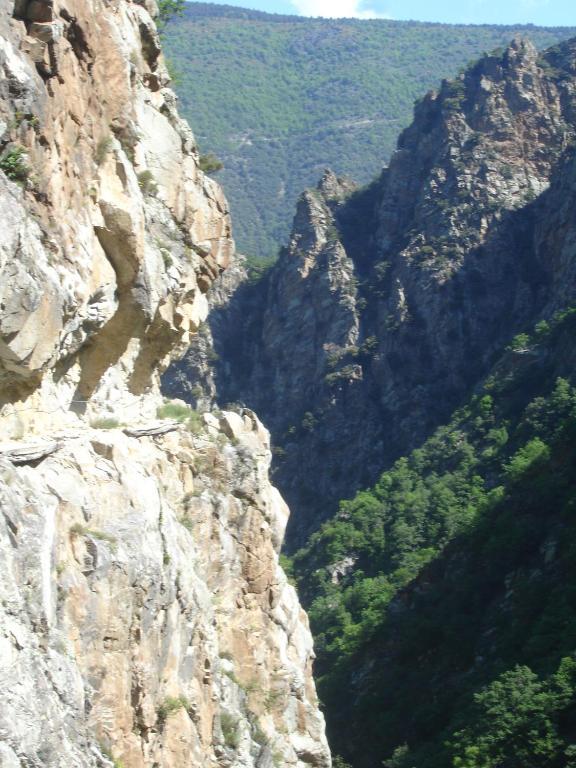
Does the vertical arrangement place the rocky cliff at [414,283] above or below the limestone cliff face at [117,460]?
above

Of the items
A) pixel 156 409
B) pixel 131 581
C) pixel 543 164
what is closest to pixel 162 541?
pixel 131 581

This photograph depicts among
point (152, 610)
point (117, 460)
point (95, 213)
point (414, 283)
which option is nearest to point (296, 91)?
point (414, 283)

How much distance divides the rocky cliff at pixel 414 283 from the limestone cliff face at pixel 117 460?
55.6 meters

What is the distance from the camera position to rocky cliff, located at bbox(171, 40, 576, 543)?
3396 inches

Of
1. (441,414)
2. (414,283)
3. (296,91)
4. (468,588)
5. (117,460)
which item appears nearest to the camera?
(117,460)

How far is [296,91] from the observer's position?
178125 millimetres

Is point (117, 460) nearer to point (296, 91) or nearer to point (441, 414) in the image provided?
point (441, 414)

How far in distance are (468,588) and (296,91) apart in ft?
445

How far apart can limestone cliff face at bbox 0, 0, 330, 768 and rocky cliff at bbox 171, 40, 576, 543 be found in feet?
182

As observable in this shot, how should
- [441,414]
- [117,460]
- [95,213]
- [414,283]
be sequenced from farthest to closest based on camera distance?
[414,283] < [441,414] < [95,213] < [117,460]

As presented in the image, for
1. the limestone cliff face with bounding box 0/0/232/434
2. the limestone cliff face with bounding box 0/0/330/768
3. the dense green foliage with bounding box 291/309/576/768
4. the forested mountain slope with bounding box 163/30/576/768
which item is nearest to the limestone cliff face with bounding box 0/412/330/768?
the limestone cliff face with bounding box 0/0/330/768

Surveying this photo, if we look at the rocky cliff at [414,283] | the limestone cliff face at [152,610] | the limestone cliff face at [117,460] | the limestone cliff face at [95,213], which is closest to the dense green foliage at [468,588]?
the rocky cliff at [414,283]

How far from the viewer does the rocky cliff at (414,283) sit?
86.2m

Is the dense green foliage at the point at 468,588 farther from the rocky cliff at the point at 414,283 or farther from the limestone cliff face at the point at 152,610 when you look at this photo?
the limestone cliff face at the point at 152,610
